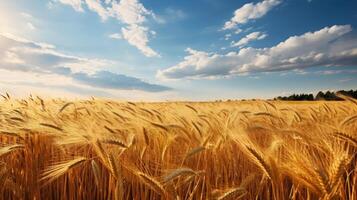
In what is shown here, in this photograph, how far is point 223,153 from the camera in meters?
2.60

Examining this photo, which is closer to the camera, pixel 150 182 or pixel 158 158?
pixel 150 182

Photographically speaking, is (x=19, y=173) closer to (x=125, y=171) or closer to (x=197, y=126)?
(x=125, y=171)

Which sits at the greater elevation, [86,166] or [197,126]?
[197,126]

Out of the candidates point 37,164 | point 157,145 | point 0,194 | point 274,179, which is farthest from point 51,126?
point 274,179

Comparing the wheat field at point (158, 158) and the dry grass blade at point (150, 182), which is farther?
the wheat field at point (158, 158)

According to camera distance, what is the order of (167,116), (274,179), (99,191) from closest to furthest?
(274,179)
(99,191)
(167,116)

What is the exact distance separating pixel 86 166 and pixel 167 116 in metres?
1.03

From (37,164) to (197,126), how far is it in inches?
51.9

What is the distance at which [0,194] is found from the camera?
2289mm

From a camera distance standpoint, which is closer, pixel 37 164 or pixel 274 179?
pixel 274 179

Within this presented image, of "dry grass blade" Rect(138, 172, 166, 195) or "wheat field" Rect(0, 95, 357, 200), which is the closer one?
"dry grass blade" Rect(138, 172, 166, 195)

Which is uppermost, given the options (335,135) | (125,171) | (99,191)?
(335,135)

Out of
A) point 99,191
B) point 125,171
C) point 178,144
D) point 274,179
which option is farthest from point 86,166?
point 274,179

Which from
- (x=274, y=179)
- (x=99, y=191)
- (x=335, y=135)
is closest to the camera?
(x=274, y=179)
